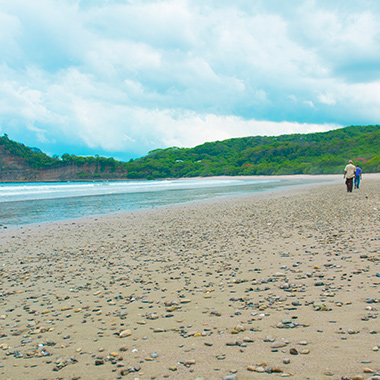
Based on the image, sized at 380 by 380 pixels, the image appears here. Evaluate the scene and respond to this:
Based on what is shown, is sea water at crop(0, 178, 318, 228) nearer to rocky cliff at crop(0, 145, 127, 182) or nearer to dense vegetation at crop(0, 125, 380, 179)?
dense vegetation at crop(0, 125, 380, 179)

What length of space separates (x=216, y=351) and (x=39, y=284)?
14.9 ft

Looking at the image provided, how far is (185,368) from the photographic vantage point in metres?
3.39

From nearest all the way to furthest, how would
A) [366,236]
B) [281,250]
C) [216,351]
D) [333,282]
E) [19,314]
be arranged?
[216,351] → [19,314] → [333,282] → [281,250] → [366,236]

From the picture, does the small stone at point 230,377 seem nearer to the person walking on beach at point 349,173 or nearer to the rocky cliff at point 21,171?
the person walking on beach at point 349,173

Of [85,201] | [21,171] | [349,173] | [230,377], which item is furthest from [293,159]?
[230,377]

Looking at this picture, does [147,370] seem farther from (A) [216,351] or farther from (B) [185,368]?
(A) [216,351]

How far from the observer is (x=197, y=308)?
16.6 ft

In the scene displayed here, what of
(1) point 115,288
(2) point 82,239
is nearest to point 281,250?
(1) point 115,288

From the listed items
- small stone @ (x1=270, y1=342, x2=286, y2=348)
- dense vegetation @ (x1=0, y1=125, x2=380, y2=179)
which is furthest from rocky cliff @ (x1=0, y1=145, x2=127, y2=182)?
small stone @ (x1=270, y1=342, x2=286, y2=348)

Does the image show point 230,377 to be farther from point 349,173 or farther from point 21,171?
point 21,171

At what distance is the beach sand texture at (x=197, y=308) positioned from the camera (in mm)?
3447

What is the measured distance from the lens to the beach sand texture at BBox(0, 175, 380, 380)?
3447 millimetres

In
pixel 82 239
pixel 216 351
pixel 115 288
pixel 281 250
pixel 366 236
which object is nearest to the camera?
pixel 216 351

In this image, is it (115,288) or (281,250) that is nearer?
(115,288)
